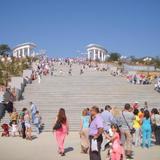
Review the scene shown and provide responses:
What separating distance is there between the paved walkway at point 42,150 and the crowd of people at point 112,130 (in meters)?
0.37

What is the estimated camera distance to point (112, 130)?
1263 cm

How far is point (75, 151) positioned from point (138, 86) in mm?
21606

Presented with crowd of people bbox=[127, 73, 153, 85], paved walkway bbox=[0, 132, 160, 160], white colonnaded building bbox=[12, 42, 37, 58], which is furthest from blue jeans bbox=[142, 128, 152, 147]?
white colonnaded building bbox=[12, 42, 37, 58]

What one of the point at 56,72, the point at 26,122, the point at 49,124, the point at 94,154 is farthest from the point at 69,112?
the point at 56,72

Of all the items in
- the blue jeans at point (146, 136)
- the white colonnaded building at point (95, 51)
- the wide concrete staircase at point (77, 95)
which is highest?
the white colonnaded building at point (95, 51)

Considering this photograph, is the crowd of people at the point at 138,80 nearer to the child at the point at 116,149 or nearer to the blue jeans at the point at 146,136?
the blue jeans at the point at 146,136

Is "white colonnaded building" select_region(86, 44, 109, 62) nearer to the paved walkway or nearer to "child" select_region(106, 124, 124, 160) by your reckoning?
the paved walkway

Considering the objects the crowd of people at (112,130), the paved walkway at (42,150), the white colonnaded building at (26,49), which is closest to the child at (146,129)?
the crowd of people at (112,130)

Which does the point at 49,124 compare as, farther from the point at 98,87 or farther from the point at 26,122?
the point at 98,87

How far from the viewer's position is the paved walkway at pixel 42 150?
14.9 metres

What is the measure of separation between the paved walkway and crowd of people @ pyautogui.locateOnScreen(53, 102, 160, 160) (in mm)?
372

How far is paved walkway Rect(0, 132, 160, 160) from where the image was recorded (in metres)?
14.9

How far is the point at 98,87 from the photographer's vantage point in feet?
120

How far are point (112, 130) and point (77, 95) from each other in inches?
800
